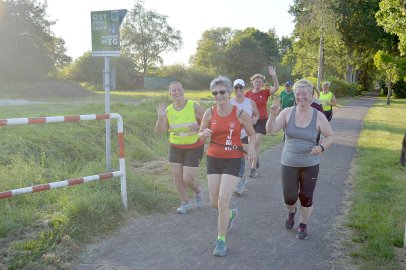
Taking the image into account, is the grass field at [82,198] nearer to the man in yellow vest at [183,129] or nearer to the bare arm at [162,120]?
the man in yellow vest at [183,129]

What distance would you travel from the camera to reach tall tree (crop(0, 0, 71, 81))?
145ft

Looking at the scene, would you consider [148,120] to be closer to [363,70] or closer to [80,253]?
[80,253]

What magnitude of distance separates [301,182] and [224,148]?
105 centimetres

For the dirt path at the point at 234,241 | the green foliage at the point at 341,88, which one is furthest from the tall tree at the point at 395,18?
the green foliage at the point at 341,88

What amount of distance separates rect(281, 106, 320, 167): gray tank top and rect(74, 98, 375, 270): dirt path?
0.99m

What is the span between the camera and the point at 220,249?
468 cm

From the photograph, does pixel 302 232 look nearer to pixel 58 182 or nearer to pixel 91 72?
pixel 58 182

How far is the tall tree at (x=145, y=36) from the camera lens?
81.4 meters

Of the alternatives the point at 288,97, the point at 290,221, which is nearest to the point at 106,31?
the point at 290,221

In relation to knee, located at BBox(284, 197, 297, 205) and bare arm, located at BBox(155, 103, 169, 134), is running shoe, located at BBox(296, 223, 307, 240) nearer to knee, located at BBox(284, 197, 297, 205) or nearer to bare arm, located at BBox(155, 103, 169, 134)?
knee, located at BBox(284, 197, 297, 205)

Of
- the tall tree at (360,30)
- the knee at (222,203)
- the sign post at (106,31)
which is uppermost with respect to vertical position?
the tall tree at (360,30)

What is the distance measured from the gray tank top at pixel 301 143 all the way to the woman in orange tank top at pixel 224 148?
48cm

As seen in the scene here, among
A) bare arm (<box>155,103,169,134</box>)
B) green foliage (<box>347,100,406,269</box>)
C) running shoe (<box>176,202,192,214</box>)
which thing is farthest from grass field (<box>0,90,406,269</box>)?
bare arm (<box>155,103,169,134</box>)

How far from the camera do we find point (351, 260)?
4648mm
